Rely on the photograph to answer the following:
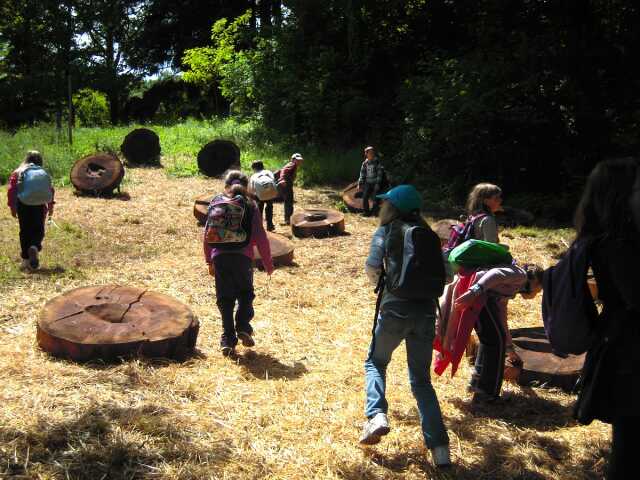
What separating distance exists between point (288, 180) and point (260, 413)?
8750mm

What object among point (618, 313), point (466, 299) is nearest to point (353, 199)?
point (466, 299)

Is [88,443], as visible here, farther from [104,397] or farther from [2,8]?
[2,8]

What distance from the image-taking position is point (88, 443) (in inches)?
171

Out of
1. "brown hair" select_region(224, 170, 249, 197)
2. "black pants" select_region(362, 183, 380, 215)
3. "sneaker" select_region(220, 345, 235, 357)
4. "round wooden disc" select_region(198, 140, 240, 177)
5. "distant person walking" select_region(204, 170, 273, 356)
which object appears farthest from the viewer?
"round wooden disc" select_region(198, 140, 240, 177)

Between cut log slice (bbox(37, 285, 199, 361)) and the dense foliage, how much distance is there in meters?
12.3

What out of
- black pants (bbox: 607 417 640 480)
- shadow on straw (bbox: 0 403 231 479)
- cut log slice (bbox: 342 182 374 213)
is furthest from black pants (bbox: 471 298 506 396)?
cut log slice (bbox: 342 182 374 213)

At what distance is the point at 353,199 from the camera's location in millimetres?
15492

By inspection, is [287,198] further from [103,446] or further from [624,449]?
[624,449]

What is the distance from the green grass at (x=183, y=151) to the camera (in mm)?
17562

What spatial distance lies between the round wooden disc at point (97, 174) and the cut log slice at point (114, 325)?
30.4 ft

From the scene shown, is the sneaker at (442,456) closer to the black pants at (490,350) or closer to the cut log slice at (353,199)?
the black pants at (490,350)

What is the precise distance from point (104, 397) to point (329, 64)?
62.5ft

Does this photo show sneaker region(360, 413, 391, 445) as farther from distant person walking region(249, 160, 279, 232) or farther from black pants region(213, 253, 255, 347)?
distant person walking region(249, 160, 279, 232)

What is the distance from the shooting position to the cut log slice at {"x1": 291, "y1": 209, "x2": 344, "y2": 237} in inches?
494
